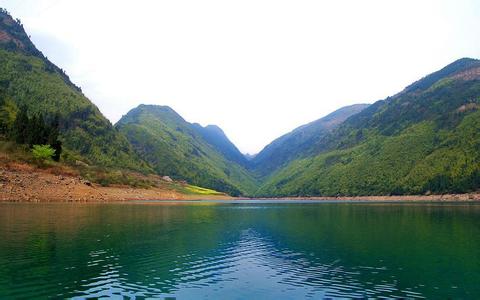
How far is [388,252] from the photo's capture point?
5219cm

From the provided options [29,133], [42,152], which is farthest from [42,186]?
[29,133]

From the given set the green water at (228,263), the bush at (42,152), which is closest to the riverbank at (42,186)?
the bush at (42,152)

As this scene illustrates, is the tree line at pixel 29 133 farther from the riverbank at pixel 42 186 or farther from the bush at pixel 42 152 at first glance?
the riverbank at pixel 42 186

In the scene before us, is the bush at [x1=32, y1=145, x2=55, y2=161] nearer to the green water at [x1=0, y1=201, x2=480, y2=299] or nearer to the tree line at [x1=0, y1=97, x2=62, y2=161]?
the tree line at [x1=0, y1=97, x2=62, y2=161]

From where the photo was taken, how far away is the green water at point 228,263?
32531 mm

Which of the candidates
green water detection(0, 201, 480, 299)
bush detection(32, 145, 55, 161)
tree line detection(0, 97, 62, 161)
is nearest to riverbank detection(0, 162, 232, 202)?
bush detection(32, 145, 55, 161)

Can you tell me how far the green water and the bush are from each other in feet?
276

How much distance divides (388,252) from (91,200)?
129816 millimetres

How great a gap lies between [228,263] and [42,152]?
130 m

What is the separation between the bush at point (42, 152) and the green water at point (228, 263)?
84137 mm

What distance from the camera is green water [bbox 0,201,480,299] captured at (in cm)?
3253

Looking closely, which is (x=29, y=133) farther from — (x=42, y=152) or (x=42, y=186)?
(x=42, y=186)

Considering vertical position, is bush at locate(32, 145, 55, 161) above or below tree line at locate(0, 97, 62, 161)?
below

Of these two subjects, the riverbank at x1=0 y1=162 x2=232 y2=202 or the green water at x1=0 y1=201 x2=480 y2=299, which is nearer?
the green water at x1=0 y1=201 x2=480 y2=299
